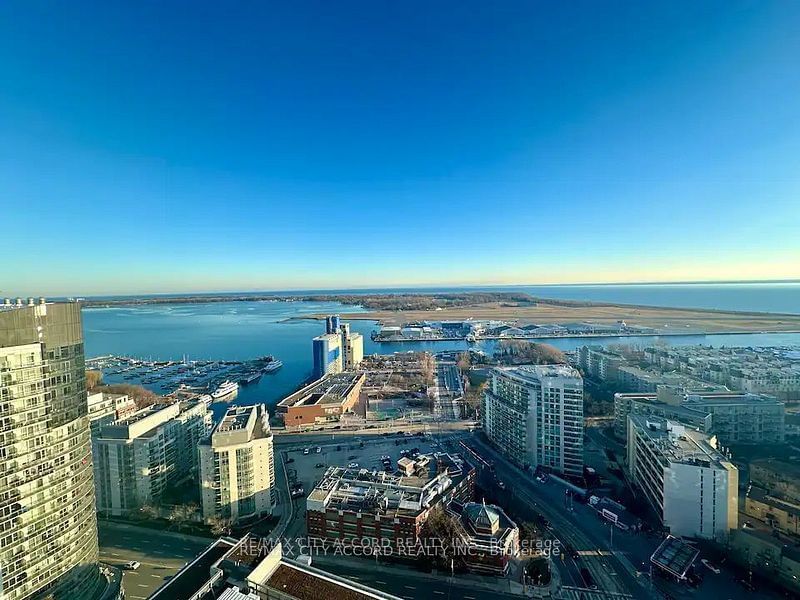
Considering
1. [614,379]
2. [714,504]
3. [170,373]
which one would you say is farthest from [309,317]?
[714,504]

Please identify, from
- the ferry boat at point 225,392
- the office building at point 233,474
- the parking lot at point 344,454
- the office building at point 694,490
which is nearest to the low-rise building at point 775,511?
the office building at point 694,490

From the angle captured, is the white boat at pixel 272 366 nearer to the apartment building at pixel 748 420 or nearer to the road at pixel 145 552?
the road at pixel 145 552

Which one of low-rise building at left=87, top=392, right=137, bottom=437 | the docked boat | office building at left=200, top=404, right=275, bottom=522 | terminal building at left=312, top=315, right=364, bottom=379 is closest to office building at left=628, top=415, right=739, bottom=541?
office building at left=200, top=404, right=275, bottom=522

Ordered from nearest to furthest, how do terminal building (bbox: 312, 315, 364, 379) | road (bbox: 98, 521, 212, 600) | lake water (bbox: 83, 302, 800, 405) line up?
road (bbox: 98, 521, 212, 600) → terminal building (bbox: 312, 315, 364, 379) → lake water (bbox: 83, 302, 800, 405)

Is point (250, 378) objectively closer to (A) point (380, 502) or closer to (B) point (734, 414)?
(A) point (380, 502)

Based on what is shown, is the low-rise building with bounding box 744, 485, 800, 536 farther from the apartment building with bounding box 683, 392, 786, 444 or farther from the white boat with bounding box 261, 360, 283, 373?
the white boat with bounding box 261, 360, 283, 373

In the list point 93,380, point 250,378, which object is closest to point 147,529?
point 250,378
